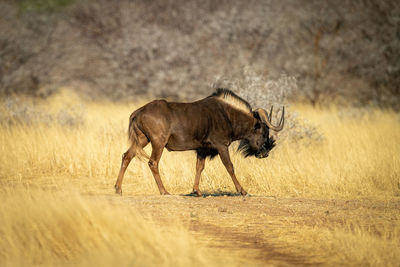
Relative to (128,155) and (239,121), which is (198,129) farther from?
(128,155)

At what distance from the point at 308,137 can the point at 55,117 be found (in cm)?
664

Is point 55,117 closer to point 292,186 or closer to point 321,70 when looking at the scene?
point 292,186

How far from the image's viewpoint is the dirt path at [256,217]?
5535 millimetres

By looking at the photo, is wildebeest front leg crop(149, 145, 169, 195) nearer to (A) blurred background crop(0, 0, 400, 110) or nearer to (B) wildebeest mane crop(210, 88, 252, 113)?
(B) wildebeest mane crop(210, 88, 252, 113)

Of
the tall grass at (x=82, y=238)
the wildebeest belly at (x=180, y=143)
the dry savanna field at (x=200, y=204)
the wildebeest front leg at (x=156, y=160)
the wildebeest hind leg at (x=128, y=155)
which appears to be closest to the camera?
the tall grass at (x=82, y=238)

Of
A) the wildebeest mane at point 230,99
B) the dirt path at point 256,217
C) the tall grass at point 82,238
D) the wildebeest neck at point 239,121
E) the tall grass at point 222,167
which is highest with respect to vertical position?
the wildebeest mane at point 230,99

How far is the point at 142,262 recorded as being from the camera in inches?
183

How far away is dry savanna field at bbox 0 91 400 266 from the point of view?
5.11 meters

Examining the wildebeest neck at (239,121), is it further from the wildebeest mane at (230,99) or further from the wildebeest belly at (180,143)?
the wildebeest belly at (180,143)

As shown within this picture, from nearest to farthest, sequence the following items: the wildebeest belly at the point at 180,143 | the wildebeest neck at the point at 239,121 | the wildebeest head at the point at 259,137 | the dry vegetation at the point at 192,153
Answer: the dry vegetation at the point at 192,153 < the wildebeest belly at the point at 180,143 < the wildebeest neck at the point at 239,121 < the wildebeest head at the point at 259,137

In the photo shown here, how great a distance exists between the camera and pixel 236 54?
23984mm

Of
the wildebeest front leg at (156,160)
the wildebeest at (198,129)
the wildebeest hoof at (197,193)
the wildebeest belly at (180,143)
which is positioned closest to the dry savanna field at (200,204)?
the wildebeest hoof at (197,193)

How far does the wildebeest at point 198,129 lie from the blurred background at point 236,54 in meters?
10.9

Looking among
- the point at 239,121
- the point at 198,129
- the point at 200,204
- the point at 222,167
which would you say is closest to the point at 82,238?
the point at 200,204
